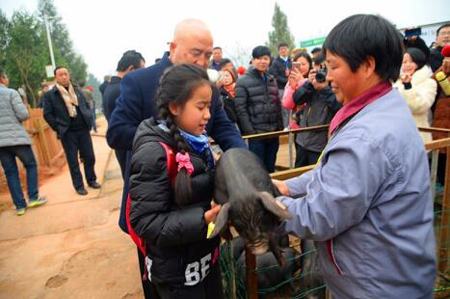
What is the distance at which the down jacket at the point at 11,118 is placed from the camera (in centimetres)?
494

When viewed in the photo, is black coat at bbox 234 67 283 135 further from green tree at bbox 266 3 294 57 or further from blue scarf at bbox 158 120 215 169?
green tree at bbox 266 3 294 57

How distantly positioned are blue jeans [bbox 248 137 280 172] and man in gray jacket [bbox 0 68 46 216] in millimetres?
3781

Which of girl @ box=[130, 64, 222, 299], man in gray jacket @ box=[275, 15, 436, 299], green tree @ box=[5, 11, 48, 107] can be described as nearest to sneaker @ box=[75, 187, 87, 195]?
girl @ box=[130, 64, 222, 299]

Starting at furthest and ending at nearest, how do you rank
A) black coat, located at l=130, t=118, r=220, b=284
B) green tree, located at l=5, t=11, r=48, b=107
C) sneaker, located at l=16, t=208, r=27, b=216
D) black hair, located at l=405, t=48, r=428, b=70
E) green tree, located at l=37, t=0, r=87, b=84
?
green tree, located at l=37, t=0, r=87, b=84 < green tree, located at l=5, t=11, r=48, b=107 < sneaker, located at l=16, t=208, r=27, b=216 < black hair, located at l=405, t=48, r=428, b=70 < black coat, located at l=130, t=118, r=220, b=284

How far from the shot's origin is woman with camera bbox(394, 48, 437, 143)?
3744mm

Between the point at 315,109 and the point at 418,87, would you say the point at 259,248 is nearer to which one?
the point at 315,109

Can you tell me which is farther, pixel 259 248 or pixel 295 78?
pixel 295 78

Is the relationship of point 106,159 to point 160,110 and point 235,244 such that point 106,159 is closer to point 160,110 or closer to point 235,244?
point 235,244

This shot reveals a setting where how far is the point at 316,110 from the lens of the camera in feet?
13.1

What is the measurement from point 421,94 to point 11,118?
19.6ft

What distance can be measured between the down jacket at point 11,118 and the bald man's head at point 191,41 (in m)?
4.20

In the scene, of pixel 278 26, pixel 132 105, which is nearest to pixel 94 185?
pixel 132 105

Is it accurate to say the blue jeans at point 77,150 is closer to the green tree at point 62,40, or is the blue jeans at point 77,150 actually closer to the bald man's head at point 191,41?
the bald man's head at point 191,41

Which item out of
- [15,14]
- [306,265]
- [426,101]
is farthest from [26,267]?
[15,14]
